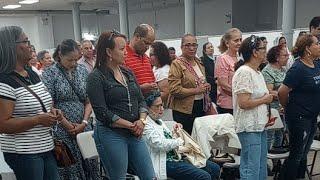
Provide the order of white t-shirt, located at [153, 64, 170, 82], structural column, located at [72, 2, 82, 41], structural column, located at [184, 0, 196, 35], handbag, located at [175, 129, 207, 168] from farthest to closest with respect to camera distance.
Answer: structural column, located at [72, 2, 82, 41]
structural column, located at [184, 0, 196, 35]
white t-shirt, located at [153, 64, 170, 82]
handbag, located at [175, 129, 207, 168]

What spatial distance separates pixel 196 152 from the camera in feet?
8.95

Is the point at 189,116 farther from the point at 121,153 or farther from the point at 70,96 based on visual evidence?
the point at 121,153

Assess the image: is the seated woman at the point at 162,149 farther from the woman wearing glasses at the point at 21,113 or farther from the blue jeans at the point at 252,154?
the woman wearing glasses at the point at 21,113

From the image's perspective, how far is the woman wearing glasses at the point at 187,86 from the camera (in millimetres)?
3051

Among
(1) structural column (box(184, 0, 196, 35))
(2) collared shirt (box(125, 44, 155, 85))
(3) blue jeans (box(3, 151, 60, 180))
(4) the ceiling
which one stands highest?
(4) the ceiling

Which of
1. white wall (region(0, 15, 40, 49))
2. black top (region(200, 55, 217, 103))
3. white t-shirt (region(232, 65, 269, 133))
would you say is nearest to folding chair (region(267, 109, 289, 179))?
white t-shirt (region(232, 65, 269, 133))

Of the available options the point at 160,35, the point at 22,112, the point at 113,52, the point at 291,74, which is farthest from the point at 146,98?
the point at 160,35

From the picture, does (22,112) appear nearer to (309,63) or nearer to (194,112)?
(194,112)

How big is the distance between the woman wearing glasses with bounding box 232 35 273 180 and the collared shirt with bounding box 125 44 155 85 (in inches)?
24.8

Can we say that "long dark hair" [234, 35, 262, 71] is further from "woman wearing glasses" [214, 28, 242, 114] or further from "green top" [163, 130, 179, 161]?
"green top" [163, 130, 179, 161]

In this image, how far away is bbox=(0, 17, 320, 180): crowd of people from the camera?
1817 mm

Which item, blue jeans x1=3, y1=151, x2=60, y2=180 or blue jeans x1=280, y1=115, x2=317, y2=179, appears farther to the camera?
blue jeans x1=280, y1=115, x2=317, y2=179

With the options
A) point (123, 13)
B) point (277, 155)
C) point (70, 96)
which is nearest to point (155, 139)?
point (70, 96)

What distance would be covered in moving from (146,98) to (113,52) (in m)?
0.54
